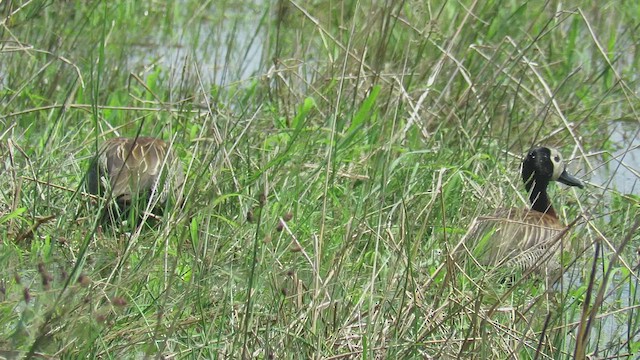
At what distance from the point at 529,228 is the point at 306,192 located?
3.64ft

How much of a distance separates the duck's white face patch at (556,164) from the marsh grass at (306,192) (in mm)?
174

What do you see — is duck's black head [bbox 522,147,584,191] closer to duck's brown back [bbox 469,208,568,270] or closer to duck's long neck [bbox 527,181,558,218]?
duck's long neck [bbox 527,181,558,218]

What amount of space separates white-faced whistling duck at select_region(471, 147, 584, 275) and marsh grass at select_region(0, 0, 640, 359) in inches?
4.1

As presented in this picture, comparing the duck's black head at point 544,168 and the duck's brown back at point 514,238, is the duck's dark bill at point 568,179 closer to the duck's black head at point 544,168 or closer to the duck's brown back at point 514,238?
the duck's black head at point 544,168

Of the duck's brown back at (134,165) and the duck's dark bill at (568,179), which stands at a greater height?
the duck's dark bill at (568,179)

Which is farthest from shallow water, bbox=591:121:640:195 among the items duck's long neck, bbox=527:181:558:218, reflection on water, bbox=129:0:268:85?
reflection on water, bbox=129:0:268:85

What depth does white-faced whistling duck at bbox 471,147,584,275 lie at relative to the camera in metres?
5.46

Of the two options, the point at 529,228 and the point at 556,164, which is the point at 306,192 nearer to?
the point at 529,228

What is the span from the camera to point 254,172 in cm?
585

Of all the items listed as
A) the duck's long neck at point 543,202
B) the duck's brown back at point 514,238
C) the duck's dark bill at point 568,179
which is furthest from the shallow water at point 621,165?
the duck's brown back at point 514,238

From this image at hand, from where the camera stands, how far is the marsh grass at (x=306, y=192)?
13.7ft

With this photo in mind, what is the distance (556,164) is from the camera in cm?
661

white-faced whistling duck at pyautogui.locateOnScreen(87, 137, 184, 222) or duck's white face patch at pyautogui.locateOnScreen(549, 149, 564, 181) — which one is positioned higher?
duck's white face patch at pyautogui.locateOnScreen(549, 149, 564, 181)

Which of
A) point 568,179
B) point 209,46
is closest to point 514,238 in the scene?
point 568,179
